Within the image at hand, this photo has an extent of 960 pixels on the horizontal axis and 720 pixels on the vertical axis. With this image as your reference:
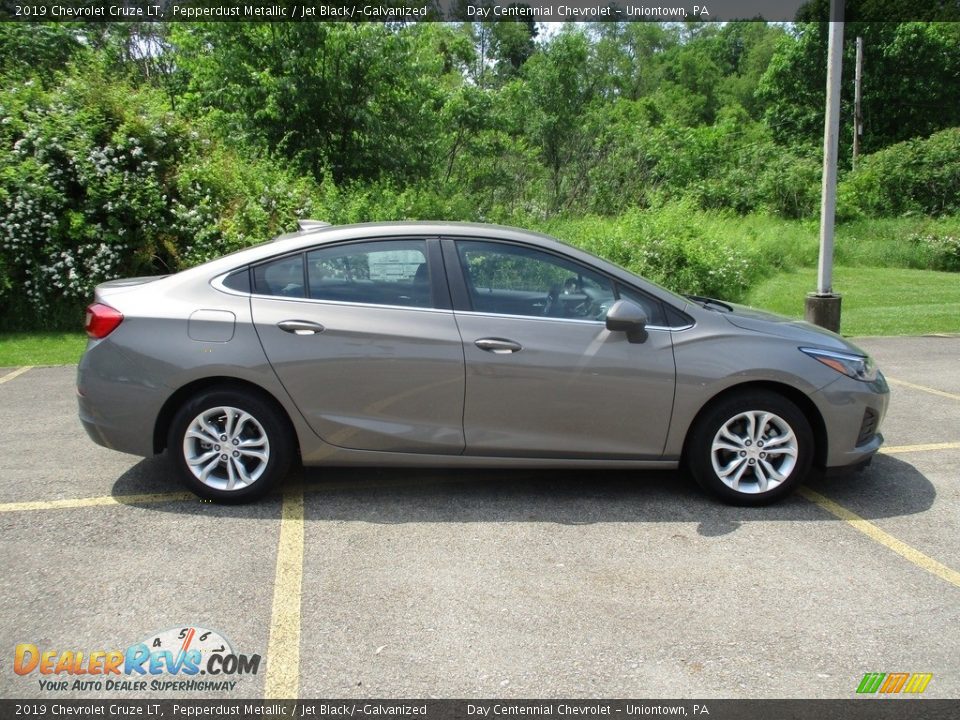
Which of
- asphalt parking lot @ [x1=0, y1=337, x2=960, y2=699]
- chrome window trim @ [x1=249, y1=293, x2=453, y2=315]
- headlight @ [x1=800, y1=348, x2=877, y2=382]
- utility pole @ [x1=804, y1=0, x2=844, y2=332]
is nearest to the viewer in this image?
asphalt parking lot @ [x1=0, y1=337, x2=960, y2=699]

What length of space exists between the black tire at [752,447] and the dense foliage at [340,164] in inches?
319

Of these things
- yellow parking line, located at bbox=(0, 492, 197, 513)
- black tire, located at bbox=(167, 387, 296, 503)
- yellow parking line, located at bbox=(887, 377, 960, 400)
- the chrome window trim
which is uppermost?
the chrome window trim

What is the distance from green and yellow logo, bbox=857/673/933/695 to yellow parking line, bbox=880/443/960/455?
3.19 metres

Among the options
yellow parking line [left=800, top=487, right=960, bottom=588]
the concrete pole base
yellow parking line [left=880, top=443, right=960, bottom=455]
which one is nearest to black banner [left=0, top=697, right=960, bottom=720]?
yellow parking line [left=800, top=487, right=960, bottom=588]

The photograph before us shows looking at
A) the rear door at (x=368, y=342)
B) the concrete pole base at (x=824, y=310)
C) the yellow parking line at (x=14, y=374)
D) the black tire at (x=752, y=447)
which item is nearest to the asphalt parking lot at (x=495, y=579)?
the black tire at (x=752, y=447)

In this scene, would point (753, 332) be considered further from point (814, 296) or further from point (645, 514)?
point (814, 296)

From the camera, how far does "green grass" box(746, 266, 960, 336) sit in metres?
12.2

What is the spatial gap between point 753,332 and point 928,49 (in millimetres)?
47799

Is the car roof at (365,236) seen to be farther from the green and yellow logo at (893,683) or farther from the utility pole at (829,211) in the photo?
the utility pole at (829,211)

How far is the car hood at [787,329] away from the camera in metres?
5.09

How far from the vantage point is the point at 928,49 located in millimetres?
44719

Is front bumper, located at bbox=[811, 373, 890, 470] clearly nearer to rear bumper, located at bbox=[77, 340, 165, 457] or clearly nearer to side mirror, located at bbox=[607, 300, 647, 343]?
side mirror, located at bbox=[607, 300, 647, 343]

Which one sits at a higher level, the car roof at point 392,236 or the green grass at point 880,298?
the car roof at point 392,236

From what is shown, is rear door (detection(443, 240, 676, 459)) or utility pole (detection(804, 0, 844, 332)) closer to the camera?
rear door (detection(443, 240, 676, 459))
